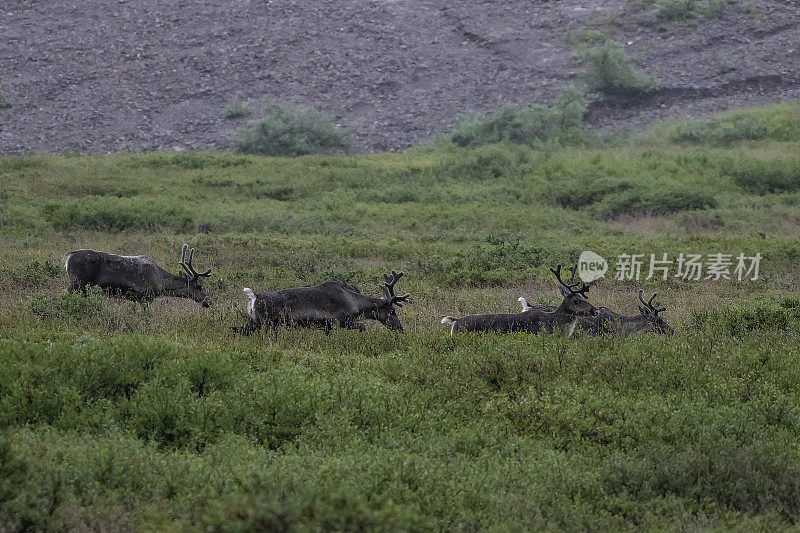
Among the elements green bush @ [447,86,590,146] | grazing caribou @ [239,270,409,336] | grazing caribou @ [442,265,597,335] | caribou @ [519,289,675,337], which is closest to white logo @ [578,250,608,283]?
caribou @ [519,289,675,337]

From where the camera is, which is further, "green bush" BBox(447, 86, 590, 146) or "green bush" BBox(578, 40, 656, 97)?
"green bush" BBox(578, 40, 656, 97)

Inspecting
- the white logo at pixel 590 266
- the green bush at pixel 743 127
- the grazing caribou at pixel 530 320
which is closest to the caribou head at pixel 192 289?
the grazing caribou at pixel 530 320

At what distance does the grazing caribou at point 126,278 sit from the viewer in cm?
1294

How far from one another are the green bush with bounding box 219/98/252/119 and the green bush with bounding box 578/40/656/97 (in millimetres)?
18593

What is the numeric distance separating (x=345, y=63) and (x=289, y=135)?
357 inches

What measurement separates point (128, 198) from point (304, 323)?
16.9 meters

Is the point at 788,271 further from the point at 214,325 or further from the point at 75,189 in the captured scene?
the point at 75,189

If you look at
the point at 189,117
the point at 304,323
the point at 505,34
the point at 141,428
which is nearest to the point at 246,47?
the point at 189,117

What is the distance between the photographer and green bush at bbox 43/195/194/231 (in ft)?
77.1

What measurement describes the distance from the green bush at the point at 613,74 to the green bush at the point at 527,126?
377 centimetres

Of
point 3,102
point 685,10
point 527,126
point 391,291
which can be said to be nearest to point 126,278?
point 391,291

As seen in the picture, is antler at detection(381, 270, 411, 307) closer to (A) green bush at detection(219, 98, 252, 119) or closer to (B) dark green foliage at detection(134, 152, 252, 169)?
(B) dark green foliage at detection(134, 152, 252, 169)

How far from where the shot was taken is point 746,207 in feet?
88.9

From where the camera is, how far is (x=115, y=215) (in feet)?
78.7
